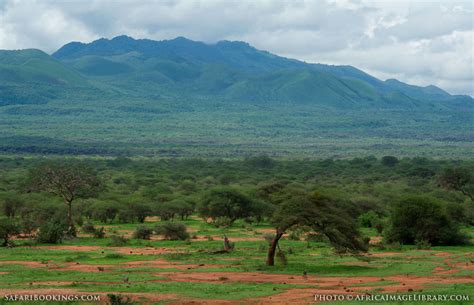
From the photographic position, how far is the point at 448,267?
36.3m

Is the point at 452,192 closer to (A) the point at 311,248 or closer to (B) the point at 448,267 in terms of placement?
(A) the point at 311,248

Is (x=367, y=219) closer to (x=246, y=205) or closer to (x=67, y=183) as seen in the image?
(x=246, y=205)

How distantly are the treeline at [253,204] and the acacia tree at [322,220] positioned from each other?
0.05 metres

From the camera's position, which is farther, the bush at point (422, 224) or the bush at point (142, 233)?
the bush at point (142, 233)

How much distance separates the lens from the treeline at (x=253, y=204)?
116 ft

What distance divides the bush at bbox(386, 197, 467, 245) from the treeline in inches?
2.7

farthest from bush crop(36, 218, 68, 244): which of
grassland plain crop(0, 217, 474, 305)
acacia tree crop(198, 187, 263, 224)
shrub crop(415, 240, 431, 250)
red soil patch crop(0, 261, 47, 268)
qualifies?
shrub crop(415, 240, 431, 250)

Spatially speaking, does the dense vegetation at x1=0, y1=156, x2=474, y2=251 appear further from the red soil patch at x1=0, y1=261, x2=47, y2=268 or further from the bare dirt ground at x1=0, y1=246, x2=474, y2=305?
the red soil patch at x1=0, y1=261, x2=47, y2=268

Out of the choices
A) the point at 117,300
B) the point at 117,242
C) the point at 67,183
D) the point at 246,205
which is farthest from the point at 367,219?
the point at 117,300

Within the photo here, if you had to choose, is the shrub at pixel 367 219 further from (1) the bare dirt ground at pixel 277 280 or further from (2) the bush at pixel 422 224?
(1) the bare dirt ground at pixel 277 280

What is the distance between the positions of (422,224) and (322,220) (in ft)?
57.8

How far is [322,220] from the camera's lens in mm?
34469

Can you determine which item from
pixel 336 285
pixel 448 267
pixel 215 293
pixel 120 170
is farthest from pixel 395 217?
pixel 120 170

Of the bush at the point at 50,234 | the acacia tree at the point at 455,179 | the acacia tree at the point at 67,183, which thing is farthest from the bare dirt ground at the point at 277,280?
the acacia tree at the point at 455,179
